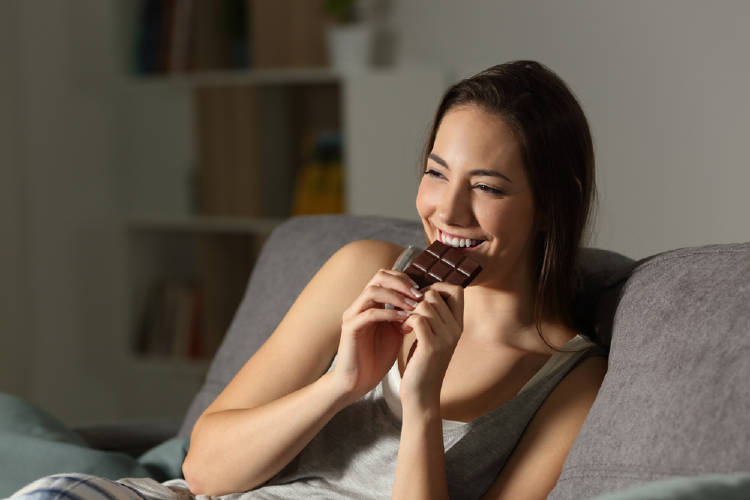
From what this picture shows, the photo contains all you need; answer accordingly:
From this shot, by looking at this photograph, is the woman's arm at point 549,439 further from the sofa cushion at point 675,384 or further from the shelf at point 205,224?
the shelf at point 205,224

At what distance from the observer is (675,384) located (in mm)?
1174

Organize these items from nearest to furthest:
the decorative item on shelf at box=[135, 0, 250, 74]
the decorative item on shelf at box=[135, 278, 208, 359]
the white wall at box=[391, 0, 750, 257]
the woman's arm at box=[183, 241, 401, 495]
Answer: the woman's arm at box=[183, 241, 401, 495], the white wall at box=[391, 0, 750, 257], the decorative item on shelf at box=[135, 0, 250, 74], the decorative item on shelf at box=[135, 278, 208, 359]

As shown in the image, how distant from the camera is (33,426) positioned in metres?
1.76

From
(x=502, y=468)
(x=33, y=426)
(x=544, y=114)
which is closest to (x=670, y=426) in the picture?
(x=502, y=468)

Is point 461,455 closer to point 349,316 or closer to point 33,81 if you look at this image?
point 349,316

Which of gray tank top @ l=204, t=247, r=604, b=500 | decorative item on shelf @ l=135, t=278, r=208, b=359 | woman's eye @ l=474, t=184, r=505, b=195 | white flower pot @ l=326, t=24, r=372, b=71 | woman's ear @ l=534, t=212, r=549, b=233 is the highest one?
white flower pot @ l=326, t=24, r=372, b=71

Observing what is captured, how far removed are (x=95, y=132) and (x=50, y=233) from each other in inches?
17.5

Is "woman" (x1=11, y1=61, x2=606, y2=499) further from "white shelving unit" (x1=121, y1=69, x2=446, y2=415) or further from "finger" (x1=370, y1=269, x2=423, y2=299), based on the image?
"white shelving unit" (x1=121, y1=69, x2=446, y2=415)

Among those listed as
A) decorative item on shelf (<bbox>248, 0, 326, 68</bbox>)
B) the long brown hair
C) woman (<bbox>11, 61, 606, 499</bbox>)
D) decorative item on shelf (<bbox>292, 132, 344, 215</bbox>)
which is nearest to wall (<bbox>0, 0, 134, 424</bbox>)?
decorative item on shelf (<bbox>248, 0, 326, 68</bbox>)

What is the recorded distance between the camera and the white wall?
2709 millimetres

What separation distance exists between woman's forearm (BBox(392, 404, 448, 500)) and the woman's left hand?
20 millimetres

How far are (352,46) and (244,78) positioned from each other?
450 millimetres

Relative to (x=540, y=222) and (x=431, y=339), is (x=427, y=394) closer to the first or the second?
(x=431, y=339)

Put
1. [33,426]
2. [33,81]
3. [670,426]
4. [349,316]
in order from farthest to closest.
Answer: [33,81]
[33,426]
[349,316]
[670,426]
